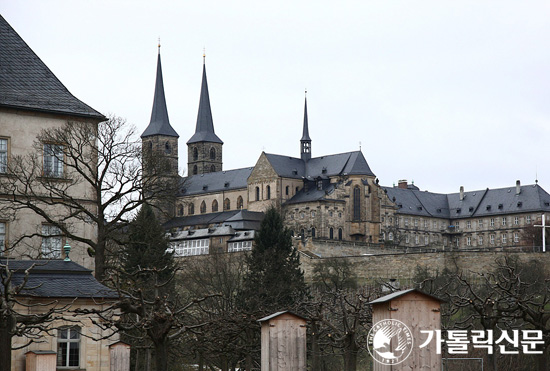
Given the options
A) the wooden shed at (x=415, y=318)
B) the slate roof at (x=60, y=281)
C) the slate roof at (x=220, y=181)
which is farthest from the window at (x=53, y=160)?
the slate roof at (x=220, y=181)

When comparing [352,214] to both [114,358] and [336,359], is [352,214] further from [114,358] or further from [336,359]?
[114,358]

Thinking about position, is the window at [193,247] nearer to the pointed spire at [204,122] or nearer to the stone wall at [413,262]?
the stone wall at [413,262]

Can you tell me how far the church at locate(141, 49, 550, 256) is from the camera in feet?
393

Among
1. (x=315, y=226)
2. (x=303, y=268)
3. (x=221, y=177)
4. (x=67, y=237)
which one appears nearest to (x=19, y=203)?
(x=67, y=237)

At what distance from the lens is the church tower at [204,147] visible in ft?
492

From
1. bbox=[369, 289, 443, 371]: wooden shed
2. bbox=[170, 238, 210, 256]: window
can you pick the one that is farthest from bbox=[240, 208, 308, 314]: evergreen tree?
bbox=[170, 238, 210, 256]: window

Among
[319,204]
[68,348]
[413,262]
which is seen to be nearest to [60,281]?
[68,348]

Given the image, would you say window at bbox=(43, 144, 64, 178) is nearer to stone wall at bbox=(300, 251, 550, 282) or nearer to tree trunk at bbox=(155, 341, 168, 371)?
tree trunk at bbox=(155, 341, 168, 371)

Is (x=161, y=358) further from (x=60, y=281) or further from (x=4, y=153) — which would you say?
(x=4, y=153)

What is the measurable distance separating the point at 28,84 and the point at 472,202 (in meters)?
111

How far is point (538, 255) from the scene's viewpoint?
292 feet

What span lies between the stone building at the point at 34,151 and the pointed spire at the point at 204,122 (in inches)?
4470

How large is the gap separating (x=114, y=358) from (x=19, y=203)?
20.6ft

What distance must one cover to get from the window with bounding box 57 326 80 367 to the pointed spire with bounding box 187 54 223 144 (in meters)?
121
